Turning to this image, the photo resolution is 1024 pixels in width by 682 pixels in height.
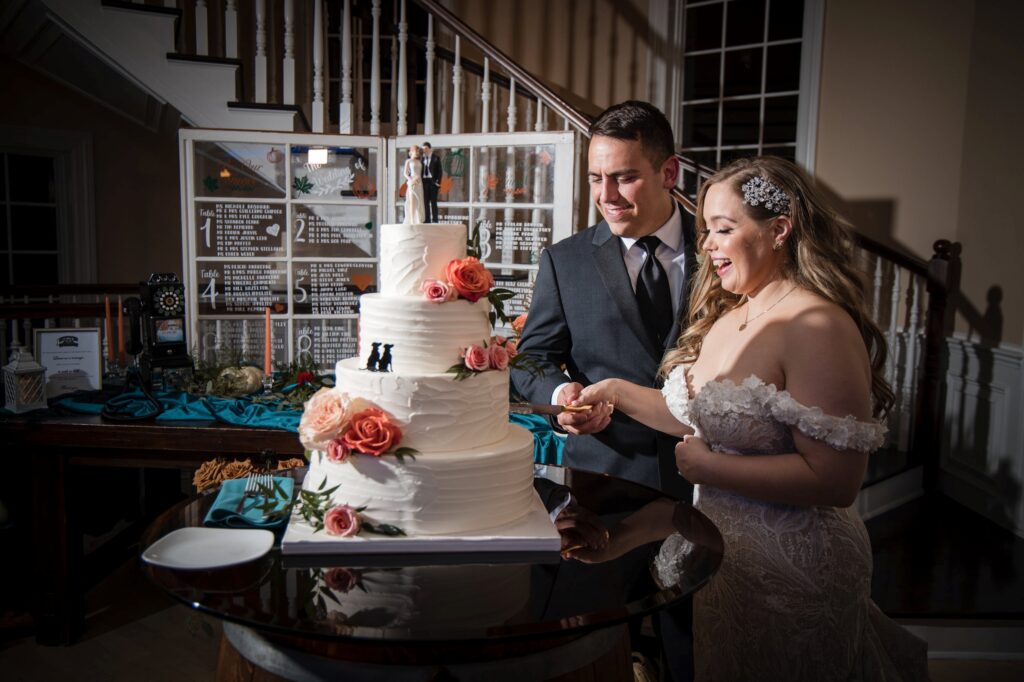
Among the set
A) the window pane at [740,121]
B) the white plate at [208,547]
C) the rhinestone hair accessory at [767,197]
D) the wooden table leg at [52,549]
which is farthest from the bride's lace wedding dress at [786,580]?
the window pane at [740,121]

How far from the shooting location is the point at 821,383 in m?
1.52

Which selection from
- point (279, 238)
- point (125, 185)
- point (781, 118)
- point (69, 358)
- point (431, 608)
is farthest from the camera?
point (125, 185)

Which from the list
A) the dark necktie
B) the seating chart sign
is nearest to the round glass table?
the dark necktie

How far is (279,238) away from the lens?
451 centimetres

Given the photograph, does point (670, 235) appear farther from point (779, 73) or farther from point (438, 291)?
point (779, 73)

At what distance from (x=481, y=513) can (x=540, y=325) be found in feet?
2.91

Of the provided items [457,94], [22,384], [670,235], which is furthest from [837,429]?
[457,94]

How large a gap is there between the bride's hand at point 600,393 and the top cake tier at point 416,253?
23.8 inches

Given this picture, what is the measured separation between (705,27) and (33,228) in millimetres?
5714

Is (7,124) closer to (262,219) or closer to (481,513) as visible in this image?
(262,219)

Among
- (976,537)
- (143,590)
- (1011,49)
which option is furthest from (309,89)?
(976,537)

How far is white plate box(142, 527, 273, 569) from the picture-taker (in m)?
1.26

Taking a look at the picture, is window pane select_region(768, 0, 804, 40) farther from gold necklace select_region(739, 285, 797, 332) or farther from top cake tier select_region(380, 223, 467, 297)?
top cake tier select_region(380, 223, 467, 297)

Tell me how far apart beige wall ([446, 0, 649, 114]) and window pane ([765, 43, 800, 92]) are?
3.05ft
